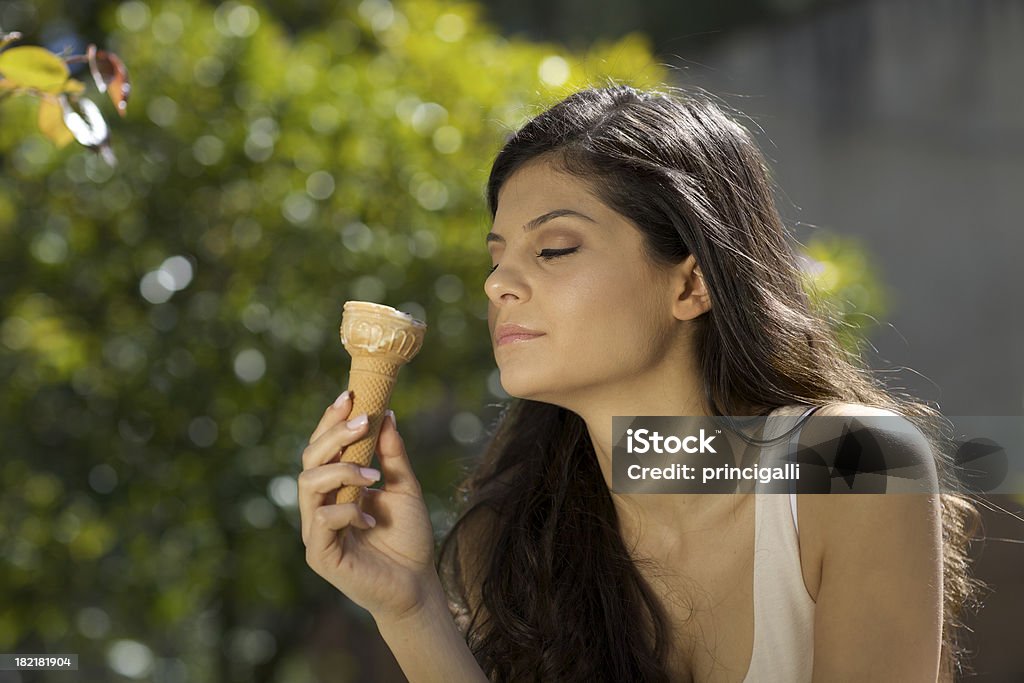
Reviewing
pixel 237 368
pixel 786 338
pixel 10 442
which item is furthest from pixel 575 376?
pixel 10 442

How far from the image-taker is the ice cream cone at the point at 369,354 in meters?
1.82

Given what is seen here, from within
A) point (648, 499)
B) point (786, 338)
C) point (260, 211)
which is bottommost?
point (648, 499)

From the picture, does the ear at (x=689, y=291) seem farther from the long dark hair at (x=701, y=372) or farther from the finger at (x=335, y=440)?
the finger at (x=335, y=440)

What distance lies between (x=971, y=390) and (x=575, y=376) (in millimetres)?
4186

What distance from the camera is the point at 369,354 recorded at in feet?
6.00

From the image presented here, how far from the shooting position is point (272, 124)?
3.40 m

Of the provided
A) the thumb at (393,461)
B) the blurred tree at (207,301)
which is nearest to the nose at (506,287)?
the thumb at (393,461)

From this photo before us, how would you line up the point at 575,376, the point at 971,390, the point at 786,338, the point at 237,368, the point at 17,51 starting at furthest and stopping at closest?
the point at 971,390, the point at 237,368, the point at 786,338, the point at 575,376, the point at 17,51

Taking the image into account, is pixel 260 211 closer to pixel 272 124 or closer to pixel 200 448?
pixel 272 124

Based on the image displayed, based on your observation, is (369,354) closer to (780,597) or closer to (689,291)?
(689,291)

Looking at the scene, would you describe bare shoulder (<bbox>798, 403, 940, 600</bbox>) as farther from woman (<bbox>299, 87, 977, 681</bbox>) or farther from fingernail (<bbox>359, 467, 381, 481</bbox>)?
fingernail (<bbox>359, 467, 381, 481</bbox>)

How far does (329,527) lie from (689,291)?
30.4 inches

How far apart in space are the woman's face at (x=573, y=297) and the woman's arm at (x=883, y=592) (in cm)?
44

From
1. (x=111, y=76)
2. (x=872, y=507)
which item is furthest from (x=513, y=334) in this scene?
(x=111, y=76)
